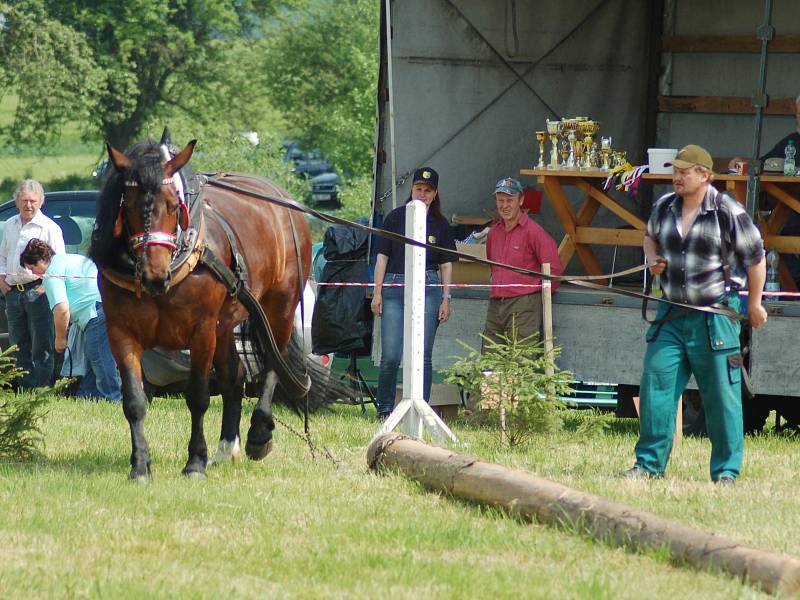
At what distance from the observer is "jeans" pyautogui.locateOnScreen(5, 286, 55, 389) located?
11.6 meters

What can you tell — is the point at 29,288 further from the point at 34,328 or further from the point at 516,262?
the point at 516,262

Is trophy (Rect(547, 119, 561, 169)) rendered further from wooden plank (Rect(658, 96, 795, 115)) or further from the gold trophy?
wooden plank (Rect(658, 96, 795, 115))

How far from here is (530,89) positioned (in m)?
11.5

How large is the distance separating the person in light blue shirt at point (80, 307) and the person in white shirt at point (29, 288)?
127 millimetres

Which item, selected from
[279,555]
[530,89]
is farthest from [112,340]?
[530,89]

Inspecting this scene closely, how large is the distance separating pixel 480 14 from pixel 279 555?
269 inches

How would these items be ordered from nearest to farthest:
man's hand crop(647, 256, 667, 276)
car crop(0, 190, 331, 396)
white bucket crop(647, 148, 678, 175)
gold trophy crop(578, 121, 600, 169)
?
man's hand crop(647, 256, 667, 276) → white bucket crop(647, 148, 678, 175) → car crop(0, 190, 331, 396) → gold trophy crop(578, 121, 600, 169)

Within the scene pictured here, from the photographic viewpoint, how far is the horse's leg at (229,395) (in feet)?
26.6

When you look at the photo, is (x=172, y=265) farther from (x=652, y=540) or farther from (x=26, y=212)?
(x=26, y=212)

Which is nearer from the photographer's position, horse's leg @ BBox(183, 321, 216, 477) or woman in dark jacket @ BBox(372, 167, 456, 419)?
horse's leg @ BBox(183, 321, 216, 477)

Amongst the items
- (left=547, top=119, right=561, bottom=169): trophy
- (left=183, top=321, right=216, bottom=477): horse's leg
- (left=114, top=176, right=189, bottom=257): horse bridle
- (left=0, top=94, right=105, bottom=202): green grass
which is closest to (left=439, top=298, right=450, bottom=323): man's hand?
(left=547, top=119, right=561, bottom=169): trophy

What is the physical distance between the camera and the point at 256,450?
8.16 metres

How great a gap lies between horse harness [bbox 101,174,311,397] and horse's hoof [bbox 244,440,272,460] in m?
0.54

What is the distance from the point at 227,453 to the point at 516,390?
1.84 meters
